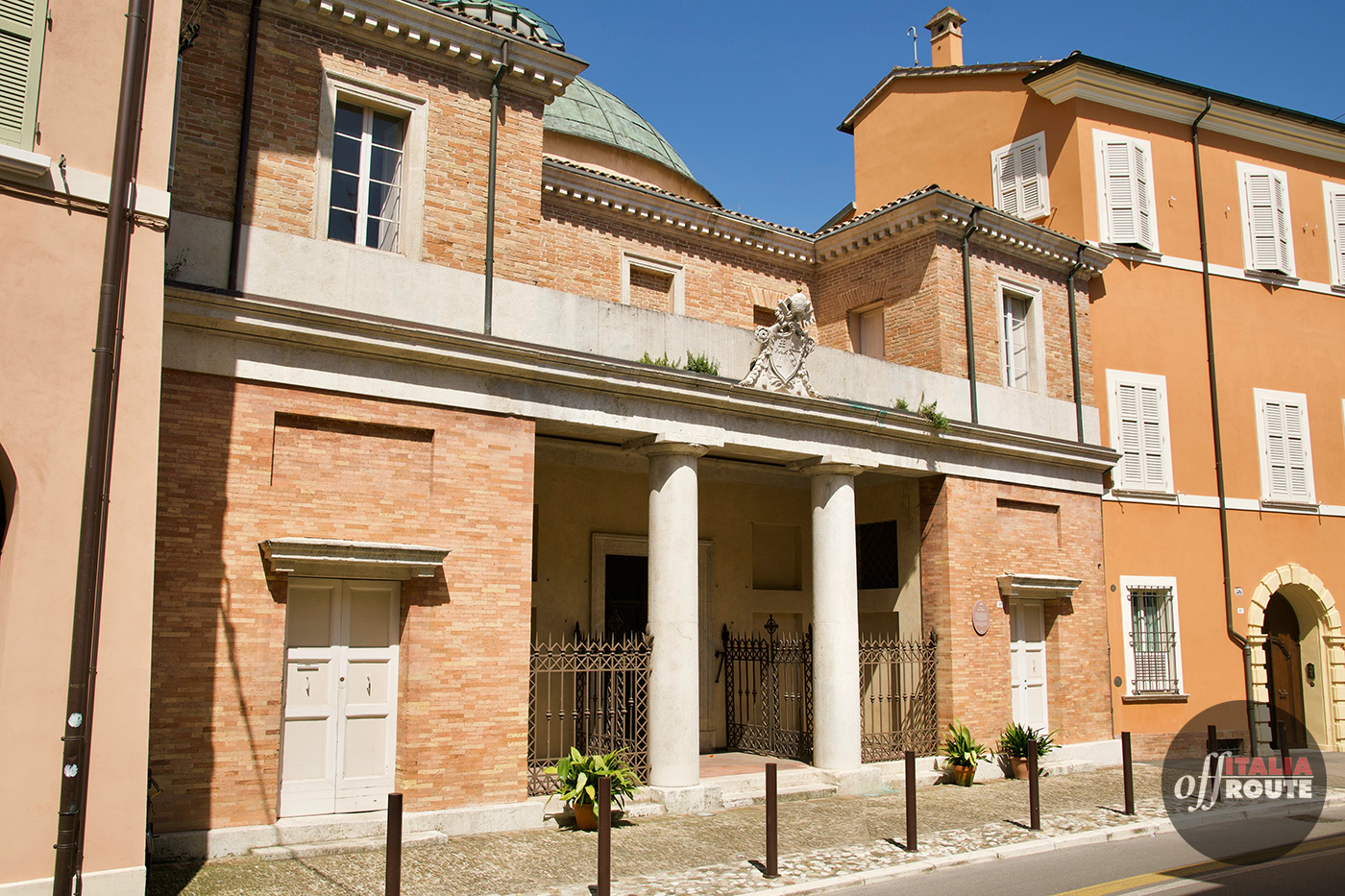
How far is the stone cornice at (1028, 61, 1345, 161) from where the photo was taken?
57.3 feet

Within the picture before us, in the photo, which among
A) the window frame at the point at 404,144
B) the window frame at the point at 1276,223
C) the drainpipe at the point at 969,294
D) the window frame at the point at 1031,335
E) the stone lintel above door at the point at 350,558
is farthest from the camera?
the window frame at the point at 1276,223

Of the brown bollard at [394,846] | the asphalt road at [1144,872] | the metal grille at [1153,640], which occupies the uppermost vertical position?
the metal grille at [1153,640]

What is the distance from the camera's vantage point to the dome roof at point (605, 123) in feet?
61.7

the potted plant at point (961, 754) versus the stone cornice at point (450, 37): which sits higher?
the stone cornice at point (450, 37)

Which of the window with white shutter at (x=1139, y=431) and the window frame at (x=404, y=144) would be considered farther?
the window with white shutter at (x=1139, y=431)

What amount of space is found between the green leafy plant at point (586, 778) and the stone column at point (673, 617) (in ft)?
2.97

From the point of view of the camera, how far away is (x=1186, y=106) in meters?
18.3

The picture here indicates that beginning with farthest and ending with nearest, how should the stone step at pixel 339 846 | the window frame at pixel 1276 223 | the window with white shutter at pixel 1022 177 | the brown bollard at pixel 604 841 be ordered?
the window frame at pixel 1276 223
the window with white shutter at pixel 1022 177
the stone step at pixel 339 846
the brown bollard at pixel 604 841

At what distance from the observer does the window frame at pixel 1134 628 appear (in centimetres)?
1645

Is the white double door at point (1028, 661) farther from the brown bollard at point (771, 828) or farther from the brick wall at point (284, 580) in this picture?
the brick wall at point (284, 580)

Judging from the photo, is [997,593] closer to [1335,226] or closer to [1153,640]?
[1153,640]

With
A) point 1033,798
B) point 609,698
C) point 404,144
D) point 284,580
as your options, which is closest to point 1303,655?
point 1033,798

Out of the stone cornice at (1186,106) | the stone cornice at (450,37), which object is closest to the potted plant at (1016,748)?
the stone cornice at (450,37)

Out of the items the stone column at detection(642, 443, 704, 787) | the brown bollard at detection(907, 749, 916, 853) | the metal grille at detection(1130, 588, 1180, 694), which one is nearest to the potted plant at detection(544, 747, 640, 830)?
the stone column at detection(642, 443, 704, 787)
